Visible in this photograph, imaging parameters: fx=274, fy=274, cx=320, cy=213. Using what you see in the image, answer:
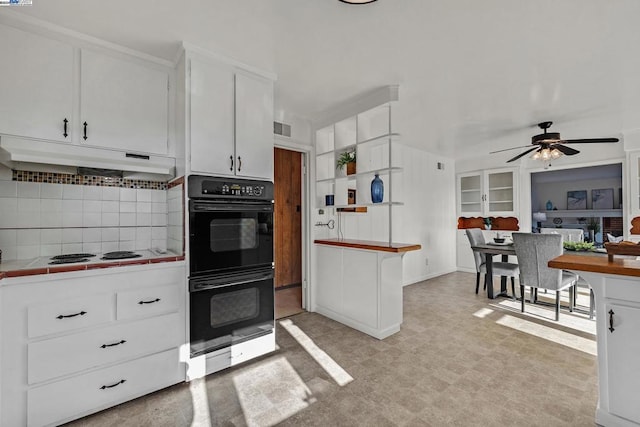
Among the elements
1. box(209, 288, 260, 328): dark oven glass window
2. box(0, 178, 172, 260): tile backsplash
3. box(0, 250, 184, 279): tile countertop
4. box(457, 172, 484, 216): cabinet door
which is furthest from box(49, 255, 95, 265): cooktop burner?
box(457, 172, 484, 216): cabinet door

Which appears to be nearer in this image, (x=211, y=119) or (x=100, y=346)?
(x=100, y=346)

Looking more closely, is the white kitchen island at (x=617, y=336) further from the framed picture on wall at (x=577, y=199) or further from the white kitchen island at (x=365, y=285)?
the framed picture on wall at (x=577, y=199)

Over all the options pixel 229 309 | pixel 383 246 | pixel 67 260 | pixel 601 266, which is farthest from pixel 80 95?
pixel 601 266

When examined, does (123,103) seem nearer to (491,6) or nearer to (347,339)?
(491,6)

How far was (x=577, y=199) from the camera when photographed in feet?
23.3

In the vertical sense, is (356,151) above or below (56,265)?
above

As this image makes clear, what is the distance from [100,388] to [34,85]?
1.99m

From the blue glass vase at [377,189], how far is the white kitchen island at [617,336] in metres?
1.61

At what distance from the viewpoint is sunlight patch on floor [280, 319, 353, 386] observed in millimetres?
2086

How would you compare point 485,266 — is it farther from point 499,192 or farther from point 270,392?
point 270,392

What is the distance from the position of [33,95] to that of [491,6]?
296 cm

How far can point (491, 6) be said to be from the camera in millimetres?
1673

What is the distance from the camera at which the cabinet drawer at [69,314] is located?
1.54 meters

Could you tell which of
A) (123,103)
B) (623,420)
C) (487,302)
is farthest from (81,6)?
(487,302)
